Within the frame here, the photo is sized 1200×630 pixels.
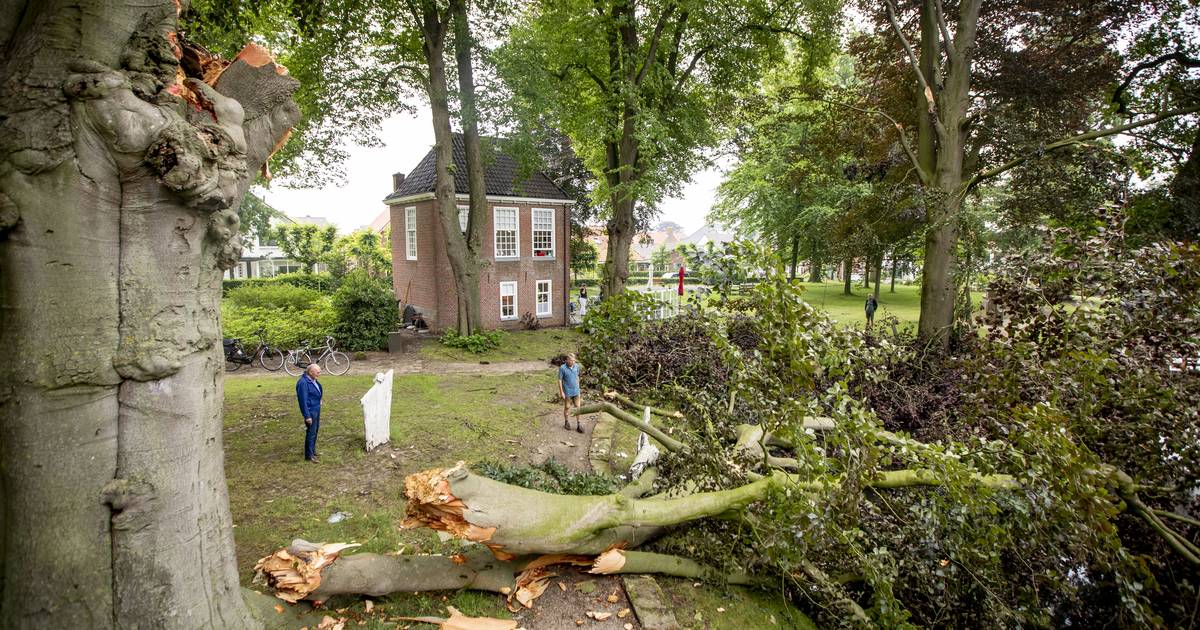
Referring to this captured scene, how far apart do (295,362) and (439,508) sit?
40.8 feet

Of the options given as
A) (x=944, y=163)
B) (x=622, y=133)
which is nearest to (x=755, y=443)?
(x=944, y=163)

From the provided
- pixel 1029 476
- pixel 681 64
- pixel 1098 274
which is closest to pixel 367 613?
pixel 1029 476

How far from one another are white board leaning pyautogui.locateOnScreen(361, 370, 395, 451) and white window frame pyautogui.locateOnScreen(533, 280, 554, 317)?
15.6m

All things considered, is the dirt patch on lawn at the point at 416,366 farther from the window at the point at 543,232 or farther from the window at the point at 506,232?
the window at the point at 543,232

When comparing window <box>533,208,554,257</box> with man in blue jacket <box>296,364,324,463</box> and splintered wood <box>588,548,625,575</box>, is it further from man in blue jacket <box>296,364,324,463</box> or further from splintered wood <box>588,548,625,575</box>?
splintered wood <box>588,548,625,575</box>

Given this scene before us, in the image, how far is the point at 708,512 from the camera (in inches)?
198

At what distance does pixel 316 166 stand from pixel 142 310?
55.2 ft

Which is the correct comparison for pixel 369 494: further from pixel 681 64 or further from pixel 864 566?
pixel 681 64

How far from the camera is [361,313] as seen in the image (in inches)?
675

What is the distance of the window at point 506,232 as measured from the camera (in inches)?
911

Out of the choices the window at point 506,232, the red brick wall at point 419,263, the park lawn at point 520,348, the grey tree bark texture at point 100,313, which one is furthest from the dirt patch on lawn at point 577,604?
the window at point 506,232

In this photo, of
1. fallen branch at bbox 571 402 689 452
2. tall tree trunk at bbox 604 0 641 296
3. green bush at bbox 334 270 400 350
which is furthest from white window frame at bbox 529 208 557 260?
fallen branch at bbox 571 402 689 452

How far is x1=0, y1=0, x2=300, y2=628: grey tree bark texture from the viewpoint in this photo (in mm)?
2787

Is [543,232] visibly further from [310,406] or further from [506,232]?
[310,406]
